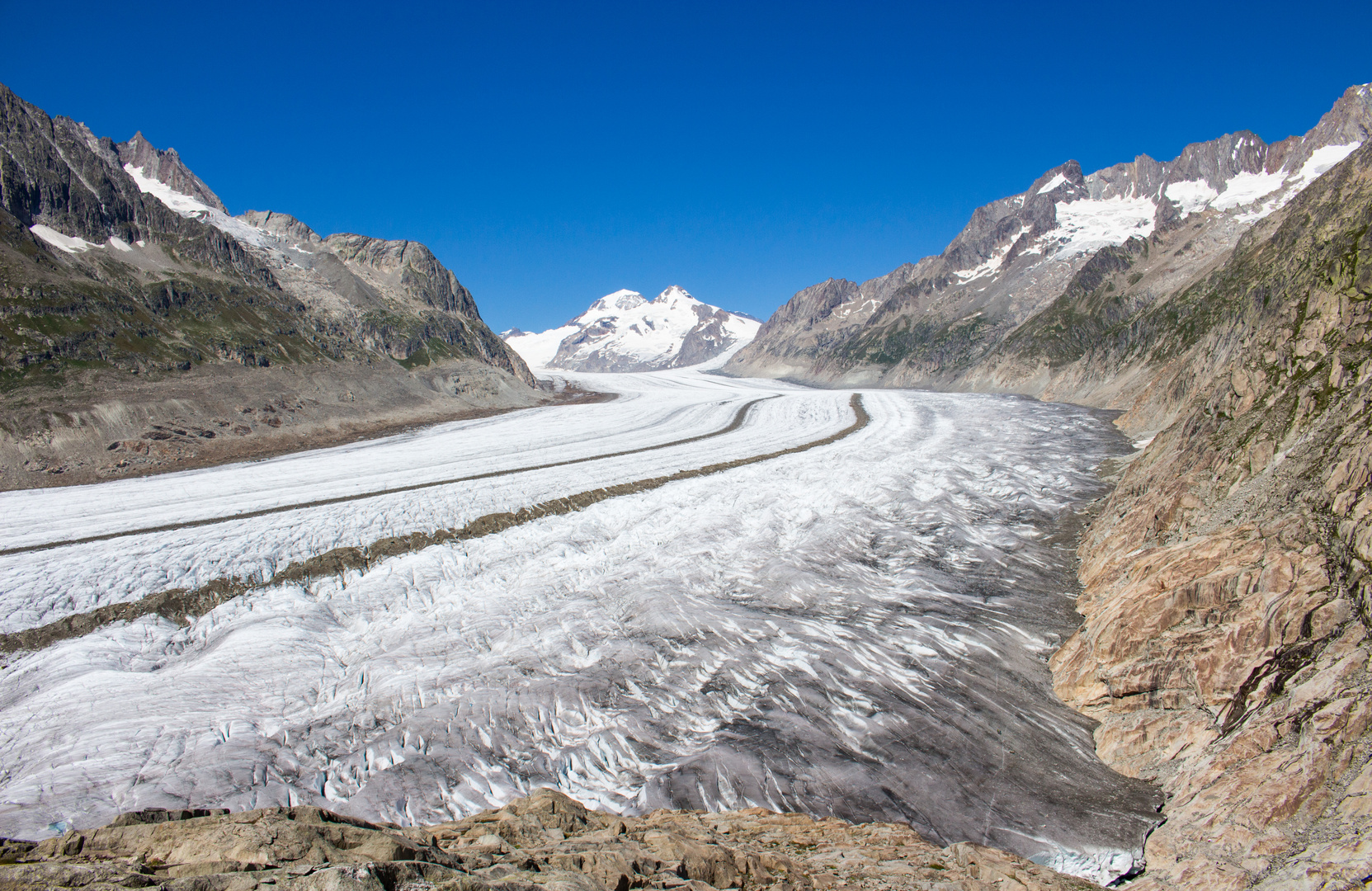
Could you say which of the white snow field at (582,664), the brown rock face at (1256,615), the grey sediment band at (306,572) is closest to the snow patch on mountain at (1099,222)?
the white snow field at (582,664)

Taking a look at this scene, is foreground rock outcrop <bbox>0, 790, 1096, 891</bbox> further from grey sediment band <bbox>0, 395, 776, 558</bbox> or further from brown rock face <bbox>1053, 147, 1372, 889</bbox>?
grey sediment band <bbox>0, 395, 776, 558</bbox>

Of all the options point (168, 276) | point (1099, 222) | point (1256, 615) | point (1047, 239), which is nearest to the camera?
point (1256, 615)

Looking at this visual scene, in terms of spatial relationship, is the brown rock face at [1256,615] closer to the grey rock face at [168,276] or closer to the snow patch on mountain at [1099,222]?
the grey rock face at [168,276]

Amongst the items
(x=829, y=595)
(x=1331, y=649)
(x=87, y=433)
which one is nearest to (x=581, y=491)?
(x=829, y=595)

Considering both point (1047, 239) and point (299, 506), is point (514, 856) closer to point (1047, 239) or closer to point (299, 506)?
point (299, 506)

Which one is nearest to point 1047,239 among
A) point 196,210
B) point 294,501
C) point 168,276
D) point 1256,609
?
point 168,276

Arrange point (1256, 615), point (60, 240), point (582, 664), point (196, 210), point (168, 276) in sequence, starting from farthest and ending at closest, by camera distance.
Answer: point (196, 210)
point (168, 276)
point (60, 240)
point (582, 664)
point (1256, 615)
